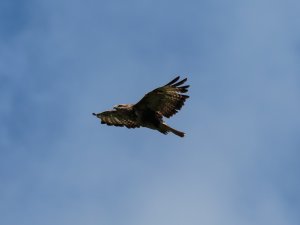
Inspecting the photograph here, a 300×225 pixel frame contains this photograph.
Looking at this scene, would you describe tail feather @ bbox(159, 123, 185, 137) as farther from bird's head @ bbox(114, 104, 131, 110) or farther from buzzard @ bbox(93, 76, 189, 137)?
bird's head @ bbox(114, 104, 131, 110)

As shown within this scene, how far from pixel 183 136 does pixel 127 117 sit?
2319 mm

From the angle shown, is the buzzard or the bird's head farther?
the bird's head

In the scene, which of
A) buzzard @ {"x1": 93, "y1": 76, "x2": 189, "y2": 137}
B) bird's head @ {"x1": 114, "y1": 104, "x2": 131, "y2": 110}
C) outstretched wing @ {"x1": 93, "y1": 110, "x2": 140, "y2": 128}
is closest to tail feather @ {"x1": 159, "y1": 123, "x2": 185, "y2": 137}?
buzzard @ {"x1": 93, "y1": 76, "x2": 189, "y2": 137}

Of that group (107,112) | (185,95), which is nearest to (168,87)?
(185,95)

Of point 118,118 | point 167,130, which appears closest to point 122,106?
point 118,118

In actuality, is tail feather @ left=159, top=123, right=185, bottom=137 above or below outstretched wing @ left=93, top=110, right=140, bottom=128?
below

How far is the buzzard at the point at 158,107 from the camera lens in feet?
93.9

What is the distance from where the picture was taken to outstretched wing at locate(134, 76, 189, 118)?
28.6m

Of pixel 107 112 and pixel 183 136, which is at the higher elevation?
pixel 107 112

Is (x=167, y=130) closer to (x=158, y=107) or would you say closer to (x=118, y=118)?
(x=158, y=107)

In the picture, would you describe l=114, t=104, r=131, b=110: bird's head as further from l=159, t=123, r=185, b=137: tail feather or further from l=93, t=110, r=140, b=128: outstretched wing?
l=159, t=123, r=185, b=137: tail feather

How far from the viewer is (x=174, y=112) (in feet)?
95.6

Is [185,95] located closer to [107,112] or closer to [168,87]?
[168,87]

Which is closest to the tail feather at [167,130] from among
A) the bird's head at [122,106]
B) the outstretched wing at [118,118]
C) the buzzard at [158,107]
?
the buzzard at [158,107]
